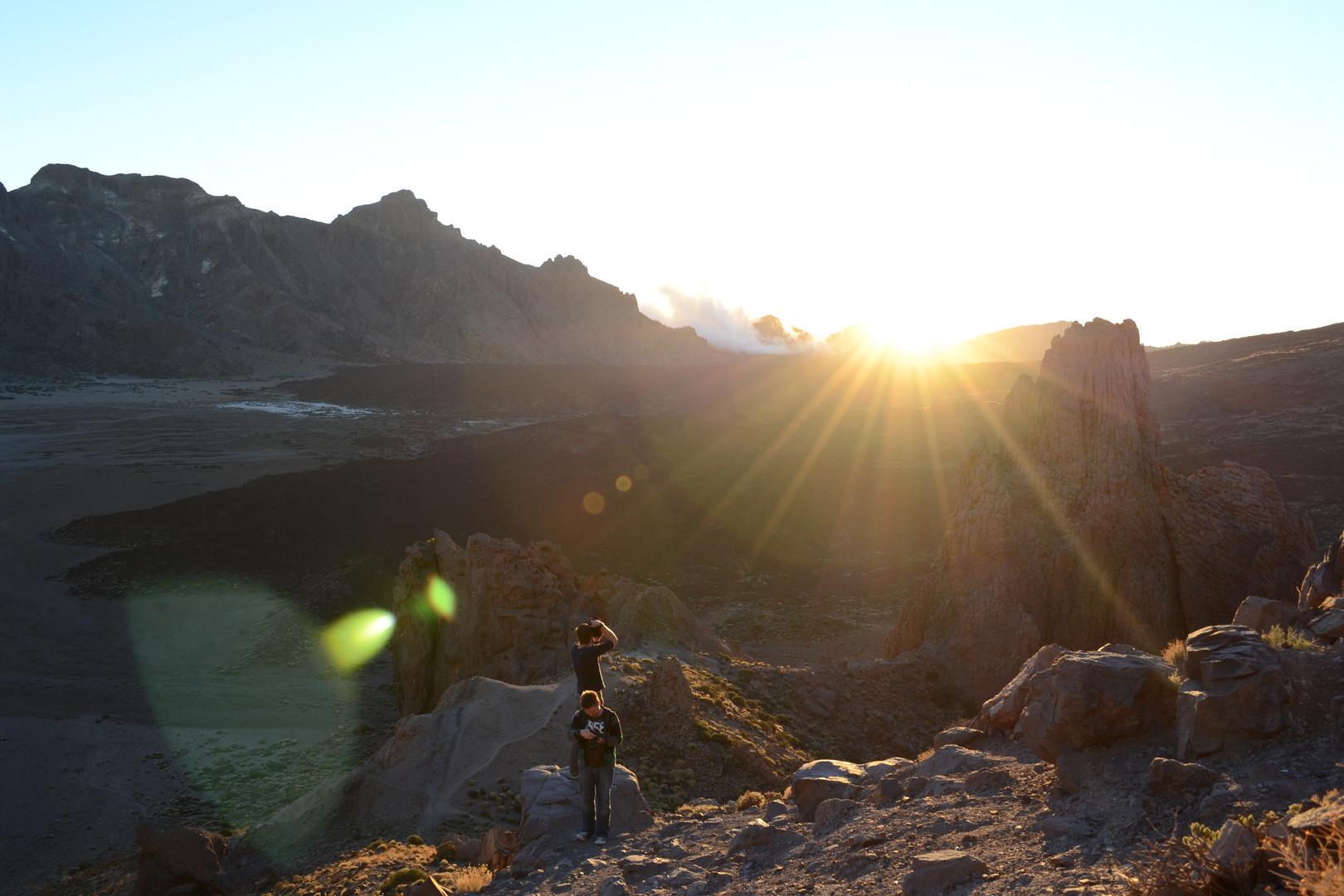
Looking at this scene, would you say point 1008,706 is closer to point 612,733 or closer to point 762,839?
point 762,839

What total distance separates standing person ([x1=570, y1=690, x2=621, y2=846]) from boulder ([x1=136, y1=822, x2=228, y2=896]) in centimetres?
610

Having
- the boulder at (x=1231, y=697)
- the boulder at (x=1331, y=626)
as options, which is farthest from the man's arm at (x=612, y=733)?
the boulder at (x=1331, y=626)

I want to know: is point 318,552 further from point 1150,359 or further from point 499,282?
point 499,282

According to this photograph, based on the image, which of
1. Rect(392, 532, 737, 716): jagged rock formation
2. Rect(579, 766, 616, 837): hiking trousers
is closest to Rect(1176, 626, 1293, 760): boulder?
Rect(579, 766, 616, 837): hiking trousers

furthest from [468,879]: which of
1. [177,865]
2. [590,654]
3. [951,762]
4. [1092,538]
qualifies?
[1092,538]

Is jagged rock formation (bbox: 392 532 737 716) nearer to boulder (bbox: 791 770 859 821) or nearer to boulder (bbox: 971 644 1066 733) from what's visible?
boulder (bbox: 791 770 859 821)

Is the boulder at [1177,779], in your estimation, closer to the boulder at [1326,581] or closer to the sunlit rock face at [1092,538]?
the boulder at [1326,581]

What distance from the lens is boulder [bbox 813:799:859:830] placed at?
733 cm

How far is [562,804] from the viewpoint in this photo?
27.9ft

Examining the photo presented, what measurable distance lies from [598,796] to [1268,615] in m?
7.24

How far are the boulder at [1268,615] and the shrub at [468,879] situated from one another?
7.92 meters

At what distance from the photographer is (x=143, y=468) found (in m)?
55.5

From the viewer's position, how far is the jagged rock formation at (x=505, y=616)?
18562 millimetres

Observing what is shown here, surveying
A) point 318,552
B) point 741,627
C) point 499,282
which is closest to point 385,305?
point 499,282
